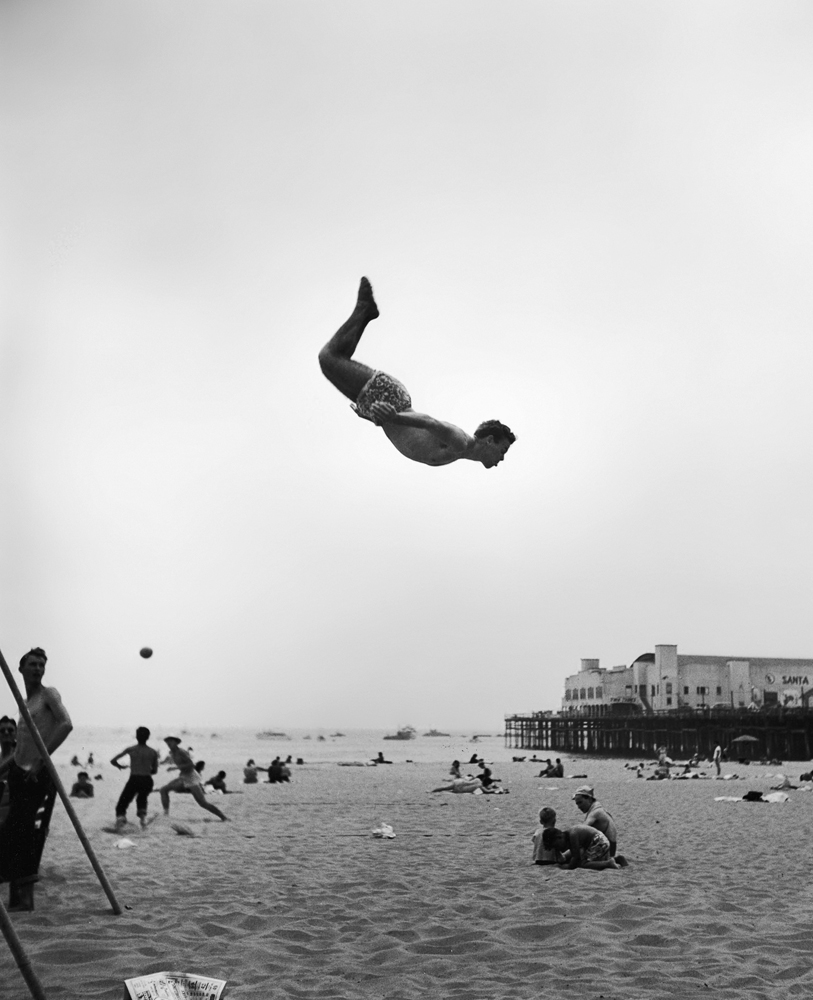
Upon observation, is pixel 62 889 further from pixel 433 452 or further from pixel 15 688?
pixel 433 452

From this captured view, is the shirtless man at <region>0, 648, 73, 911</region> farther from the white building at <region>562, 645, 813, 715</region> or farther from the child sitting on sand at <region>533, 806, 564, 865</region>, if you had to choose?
the white building at <region>562, 645, 813, 715</region>

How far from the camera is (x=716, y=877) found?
729cm

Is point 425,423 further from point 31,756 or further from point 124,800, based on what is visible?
point 124,800

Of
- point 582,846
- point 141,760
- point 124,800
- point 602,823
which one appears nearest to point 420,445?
point 582,846

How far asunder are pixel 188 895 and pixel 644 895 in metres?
2.92

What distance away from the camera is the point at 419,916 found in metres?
5.67

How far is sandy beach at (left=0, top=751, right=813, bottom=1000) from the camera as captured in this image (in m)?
4.37

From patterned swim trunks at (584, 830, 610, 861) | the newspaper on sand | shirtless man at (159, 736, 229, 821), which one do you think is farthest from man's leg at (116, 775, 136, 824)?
the newspaper on sand

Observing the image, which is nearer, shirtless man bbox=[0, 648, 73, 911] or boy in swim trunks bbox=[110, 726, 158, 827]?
shirtless man bbox=[0, 648, 73, 911]

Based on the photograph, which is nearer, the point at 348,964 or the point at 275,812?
the point at 348,964

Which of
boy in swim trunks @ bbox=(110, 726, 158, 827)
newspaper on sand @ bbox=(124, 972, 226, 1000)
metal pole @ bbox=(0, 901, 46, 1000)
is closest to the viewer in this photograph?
metal pole @ bbox=(0, 901, 46, 1000)

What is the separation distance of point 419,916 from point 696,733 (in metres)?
39.7

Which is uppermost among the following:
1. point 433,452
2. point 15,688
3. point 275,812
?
point 433,452

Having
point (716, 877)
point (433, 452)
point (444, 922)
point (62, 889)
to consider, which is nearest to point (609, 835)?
point (716, 877)
